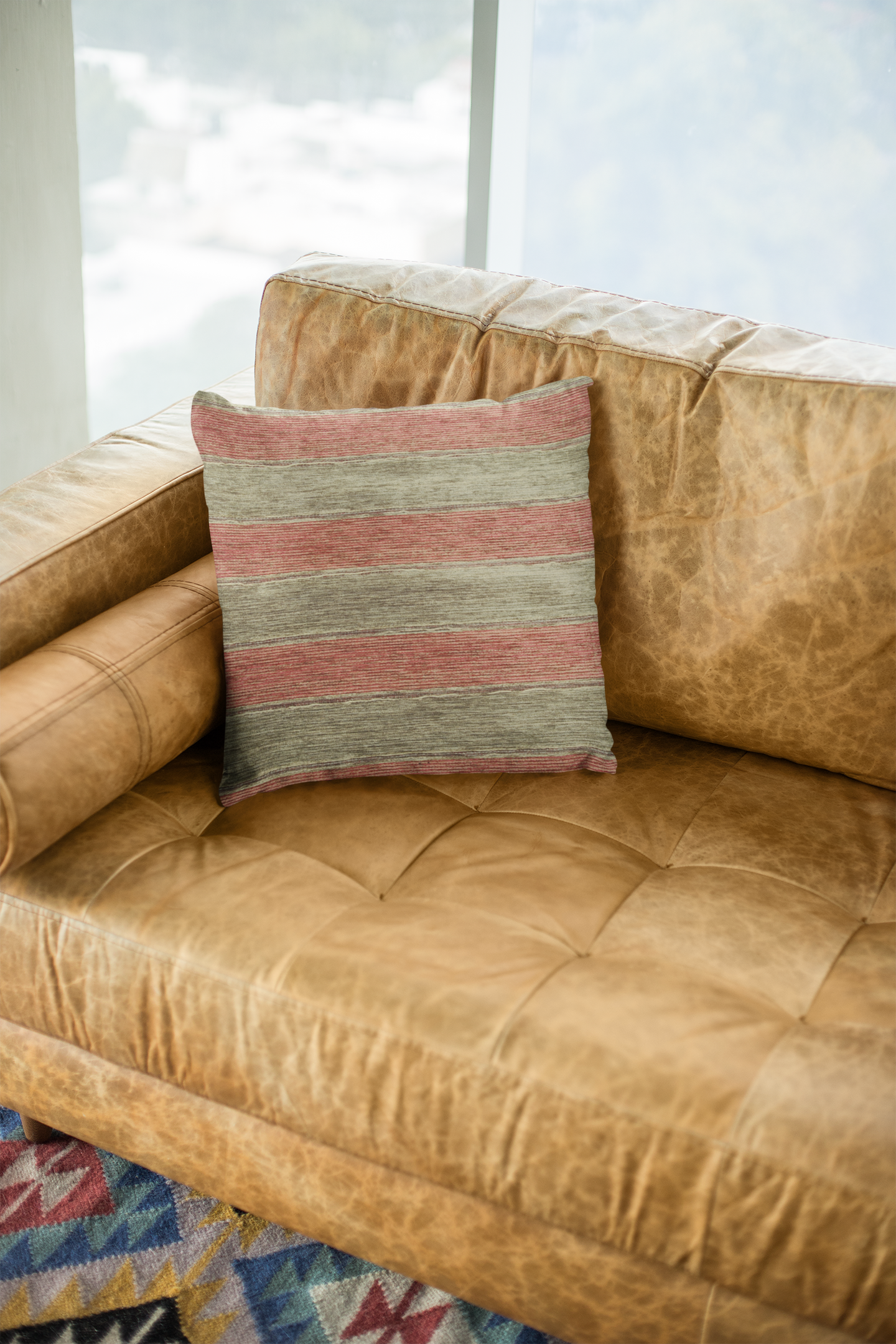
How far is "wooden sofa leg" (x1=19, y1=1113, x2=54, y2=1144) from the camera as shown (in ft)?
4.36

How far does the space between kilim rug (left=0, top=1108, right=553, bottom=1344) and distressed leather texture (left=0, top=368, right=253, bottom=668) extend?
64 centimetres

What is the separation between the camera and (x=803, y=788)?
4.40 ft

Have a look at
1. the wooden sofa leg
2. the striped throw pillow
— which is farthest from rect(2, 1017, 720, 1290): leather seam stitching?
the striped throw pillow

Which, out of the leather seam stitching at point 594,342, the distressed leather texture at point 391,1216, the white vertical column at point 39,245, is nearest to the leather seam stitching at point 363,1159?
the distressed leather texture at point 391,1216

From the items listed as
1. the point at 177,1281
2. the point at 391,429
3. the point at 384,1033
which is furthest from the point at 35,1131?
the point at 391,429

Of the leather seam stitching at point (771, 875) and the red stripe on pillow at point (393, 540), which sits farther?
the red stripe on pillow at point (393, 540)

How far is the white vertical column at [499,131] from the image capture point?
8.33 ft

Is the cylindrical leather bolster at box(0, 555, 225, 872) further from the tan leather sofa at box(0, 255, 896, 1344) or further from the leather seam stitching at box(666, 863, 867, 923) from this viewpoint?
the leather seam stitching at box(666, 863, 867, 923)

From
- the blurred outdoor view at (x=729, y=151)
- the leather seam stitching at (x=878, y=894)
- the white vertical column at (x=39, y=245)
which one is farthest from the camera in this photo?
the blurred outdoor view at (x=729, y=151)

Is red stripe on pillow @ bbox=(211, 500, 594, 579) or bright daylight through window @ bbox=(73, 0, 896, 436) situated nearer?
red stripe on pillow @ bbox=(211, 500, 594, 579)

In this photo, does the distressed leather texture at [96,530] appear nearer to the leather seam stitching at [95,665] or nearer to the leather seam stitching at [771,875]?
the leather seam stitching at [95,665]

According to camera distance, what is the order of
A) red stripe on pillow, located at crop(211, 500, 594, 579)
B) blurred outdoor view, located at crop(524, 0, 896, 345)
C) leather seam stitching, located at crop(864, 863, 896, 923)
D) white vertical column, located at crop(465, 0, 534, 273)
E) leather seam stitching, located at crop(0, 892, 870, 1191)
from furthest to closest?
white vertical column, located at crop(465, 0, 534, 273), blurred outdoor view, located at crop(524, 0, 896, 345), red stripe on pillow, located at crop(211, 500, 594, 579), leather seam stitching, located at crop(864, 863, 896, 923), leather seam stitching, located at crop(0, 892, 870, 1191)

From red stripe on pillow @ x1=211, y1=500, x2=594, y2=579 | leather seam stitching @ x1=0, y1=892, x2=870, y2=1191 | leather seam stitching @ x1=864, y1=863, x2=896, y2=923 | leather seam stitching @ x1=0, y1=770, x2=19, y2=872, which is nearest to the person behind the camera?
leather seam stitching @ x1=0, y1=892, x2=870, y2=1191

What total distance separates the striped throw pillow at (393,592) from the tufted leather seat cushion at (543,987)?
0.24 feet
